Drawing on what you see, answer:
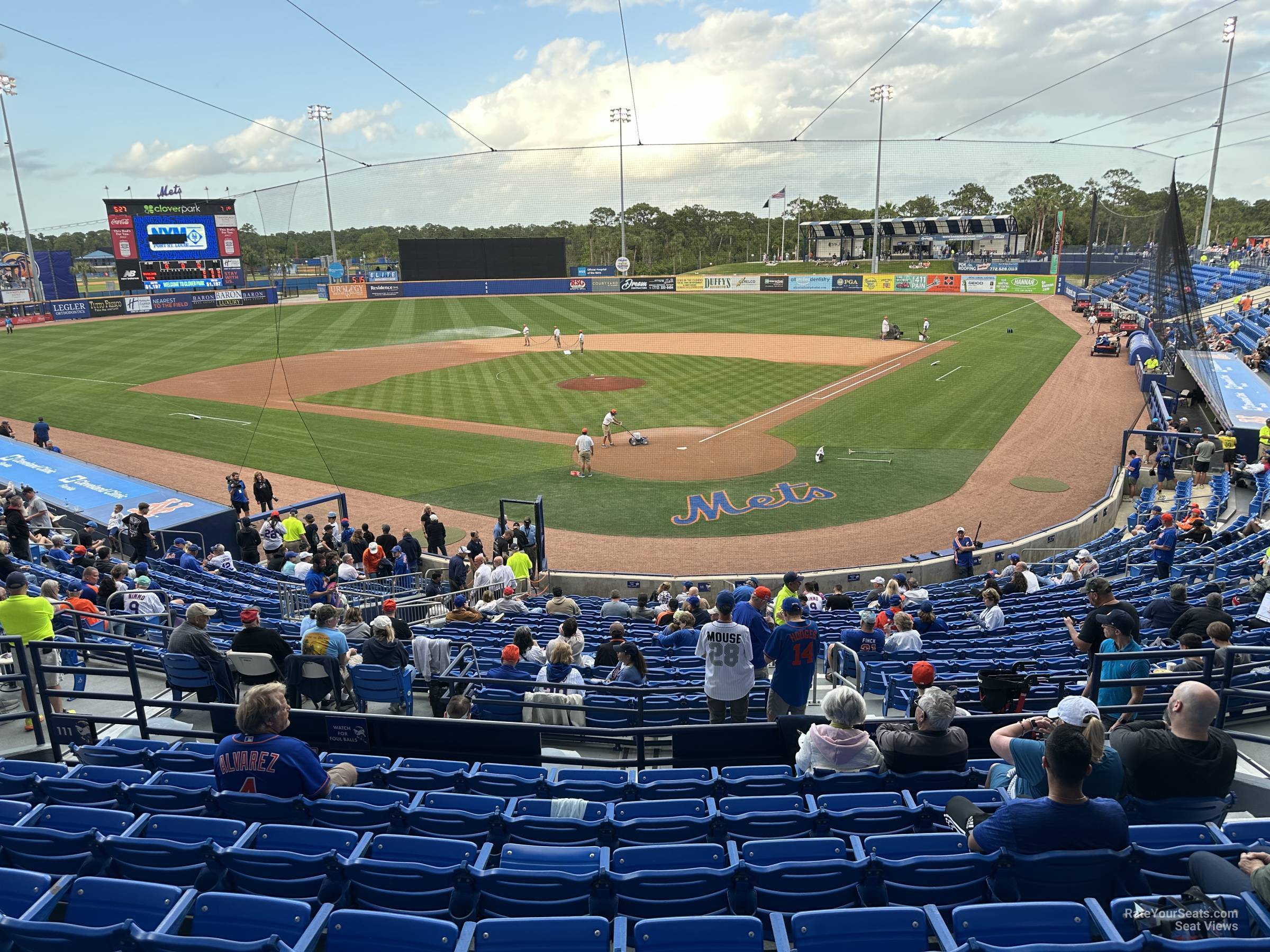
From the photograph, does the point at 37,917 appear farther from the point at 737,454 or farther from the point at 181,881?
the point at 737,454

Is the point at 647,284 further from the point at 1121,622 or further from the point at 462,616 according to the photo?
the point at 1121,622

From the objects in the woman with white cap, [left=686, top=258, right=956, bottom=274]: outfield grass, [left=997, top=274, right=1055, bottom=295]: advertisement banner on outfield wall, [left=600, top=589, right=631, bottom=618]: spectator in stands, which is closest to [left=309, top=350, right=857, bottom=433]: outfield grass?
[left=600, top=589, right=631, bottom=618]: spectator in stands

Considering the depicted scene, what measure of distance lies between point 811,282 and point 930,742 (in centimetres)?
7687

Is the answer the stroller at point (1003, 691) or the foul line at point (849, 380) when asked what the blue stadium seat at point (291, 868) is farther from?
the foul line at point (849, 380)

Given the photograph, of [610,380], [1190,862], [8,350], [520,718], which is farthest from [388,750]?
[8,350]

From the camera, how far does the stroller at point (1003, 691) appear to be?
6.84m

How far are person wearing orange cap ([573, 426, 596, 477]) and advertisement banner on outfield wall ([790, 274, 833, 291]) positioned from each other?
5852cm

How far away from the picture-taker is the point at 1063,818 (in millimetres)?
4168

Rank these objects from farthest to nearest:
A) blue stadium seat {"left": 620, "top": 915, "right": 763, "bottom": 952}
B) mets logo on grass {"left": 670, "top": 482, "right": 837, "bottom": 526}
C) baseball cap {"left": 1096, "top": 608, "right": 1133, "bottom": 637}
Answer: mets logo on grass {"left": 670, "top": 482, "right": 837, "bottom": 526} → baseball cap {"left": 1096, "top": 608, "right": 1133, "bottom": 637} → blue stadium seat {"left": 620, "top": 915, "right": 763, "bottom": 952}

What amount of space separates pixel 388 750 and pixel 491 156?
62.6 ft

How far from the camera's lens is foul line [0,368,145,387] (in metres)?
40.2

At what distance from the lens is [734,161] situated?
2866cm

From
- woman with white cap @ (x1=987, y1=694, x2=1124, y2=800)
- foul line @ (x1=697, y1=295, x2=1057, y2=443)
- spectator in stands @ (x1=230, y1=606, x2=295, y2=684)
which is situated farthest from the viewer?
foul line @ (x1=697, y1=295, x2=1057, y2=443)

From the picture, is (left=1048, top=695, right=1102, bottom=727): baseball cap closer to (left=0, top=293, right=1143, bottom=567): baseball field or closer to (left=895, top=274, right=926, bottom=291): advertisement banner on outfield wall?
(left=0, top=293, right=1143, bottom=567): baseball field
